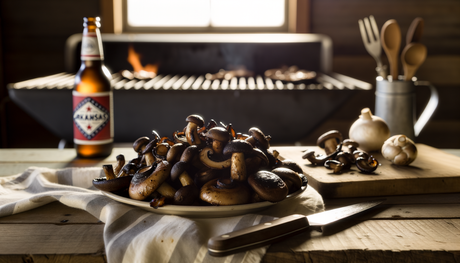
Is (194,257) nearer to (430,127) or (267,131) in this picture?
(267,131)

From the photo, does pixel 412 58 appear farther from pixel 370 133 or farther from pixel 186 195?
pixel 186 195

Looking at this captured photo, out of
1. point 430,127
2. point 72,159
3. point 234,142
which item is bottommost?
point 430,127

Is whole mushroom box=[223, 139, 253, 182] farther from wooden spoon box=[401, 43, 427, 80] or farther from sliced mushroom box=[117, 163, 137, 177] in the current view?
wooden spoon box=[401, 43, 427, 80]

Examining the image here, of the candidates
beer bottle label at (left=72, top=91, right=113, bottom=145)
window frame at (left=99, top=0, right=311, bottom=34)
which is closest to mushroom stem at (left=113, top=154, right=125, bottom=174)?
beer bottle label at (left=72, top=91, right=113, bottom=145)

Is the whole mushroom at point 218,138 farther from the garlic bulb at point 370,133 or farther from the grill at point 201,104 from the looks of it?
the grill at point 201,104

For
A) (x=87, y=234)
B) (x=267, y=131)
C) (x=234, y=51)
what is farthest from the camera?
(x=234, y=51)

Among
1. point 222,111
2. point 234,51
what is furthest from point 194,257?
point 234,51
